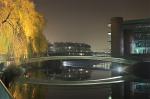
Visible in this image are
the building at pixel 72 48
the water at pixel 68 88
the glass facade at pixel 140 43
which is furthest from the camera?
the glass facade at pixel 140 43

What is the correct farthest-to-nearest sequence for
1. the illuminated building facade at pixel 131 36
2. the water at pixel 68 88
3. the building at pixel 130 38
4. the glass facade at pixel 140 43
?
the glass facade at pixel 140 43 < the illuminated building facade at pixel 131 36 < the building at pixel 130 38 < the water at pixel 68 88

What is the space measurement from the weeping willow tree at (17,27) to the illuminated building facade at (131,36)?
1590 centimetres

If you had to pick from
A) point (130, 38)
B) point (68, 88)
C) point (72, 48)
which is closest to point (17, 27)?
point (68, 88)

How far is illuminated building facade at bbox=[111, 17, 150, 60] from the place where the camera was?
27578 millimetres

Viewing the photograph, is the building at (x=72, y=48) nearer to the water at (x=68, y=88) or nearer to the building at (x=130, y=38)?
the water at (x=68, y=88)

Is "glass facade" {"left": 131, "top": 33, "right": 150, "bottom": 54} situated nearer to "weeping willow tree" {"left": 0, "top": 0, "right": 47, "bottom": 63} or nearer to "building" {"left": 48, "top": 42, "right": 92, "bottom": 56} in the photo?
"building" {"left": 48, "top": 42, "right": 92, "bottom": 56}

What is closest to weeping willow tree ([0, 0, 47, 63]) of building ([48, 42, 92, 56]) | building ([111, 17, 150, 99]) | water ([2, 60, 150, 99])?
water ([2, 60, 150, 99])

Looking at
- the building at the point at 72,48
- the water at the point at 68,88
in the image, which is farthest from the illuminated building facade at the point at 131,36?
the water at the point at 68,88

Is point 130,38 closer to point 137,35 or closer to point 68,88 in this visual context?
point 137,35

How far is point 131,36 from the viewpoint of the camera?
2998cm

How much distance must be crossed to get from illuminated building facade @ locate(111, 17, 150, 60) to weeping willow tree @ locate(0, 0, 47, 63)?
15.9 metres

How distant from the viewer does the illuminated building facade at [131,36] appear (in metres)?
27.6

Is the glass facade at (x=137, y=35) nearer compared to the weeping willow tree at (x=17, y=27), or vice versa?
the weeping willow tree at (x=17, y=27)

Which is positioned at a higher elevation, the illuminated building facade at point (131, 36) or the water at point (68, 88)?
the illuminated building facade at point (131, 36)
